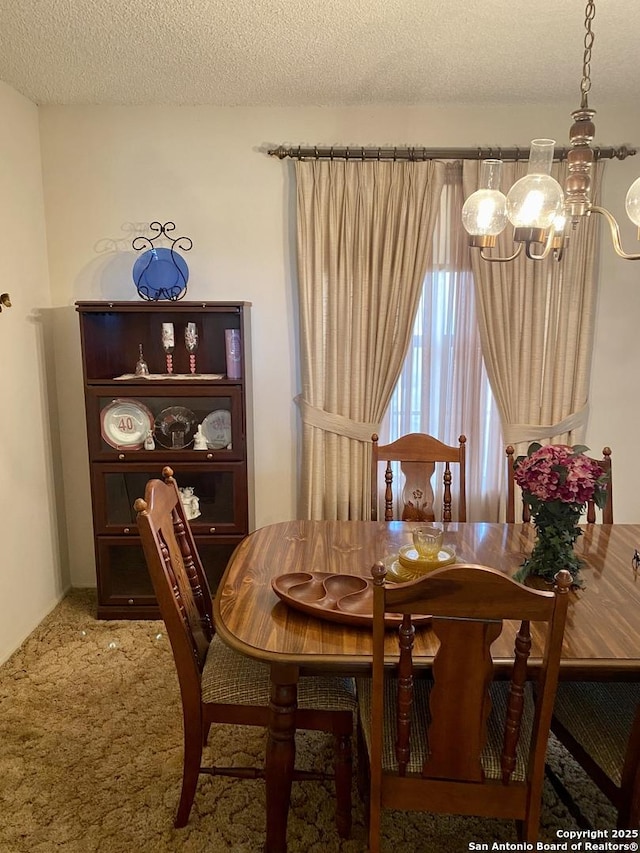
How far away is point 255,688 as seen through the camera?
66.5 inches

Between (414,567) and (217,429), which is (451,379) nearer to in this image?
(217,429)

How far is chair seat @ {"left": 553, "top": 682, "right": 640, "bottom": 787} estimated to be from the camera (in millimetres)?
1474

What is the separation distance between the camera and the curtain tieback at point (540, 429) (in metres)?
3.06

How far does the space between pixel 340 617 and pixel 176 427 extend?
178 cm

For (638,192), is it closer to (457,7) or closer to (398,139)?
(457,7)

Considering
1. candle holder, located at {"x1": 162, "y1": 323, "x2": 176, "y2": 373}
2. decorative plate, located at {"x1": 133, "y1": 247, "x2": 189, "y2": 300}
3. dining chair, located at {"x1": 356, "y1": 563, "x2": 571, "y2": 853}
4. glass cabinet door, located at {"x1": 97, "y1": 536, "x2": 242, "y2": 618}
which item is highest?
decorative plate, located at {"x1": 133, "y1": 247, "x2": 189, "y2": 300}

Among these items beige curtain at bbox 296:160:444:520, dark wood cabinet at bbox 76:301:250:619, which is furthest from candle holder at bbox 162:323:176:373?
beige curtain at bbox 296:160:444:520

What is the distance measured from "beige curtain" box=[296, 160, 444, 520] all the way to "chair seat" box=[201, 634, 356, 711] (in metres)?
1.40

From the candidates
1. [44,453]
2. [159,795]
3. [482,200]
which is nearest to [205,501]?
[44,453]

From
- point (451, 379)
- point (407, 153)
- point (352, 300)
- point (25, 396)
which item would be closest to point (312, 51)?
point (407, 153)

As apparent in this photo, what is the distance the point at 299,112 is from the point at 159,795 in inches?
120

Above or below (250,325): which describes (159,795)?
below

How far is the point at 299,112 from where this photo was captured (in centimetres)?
292

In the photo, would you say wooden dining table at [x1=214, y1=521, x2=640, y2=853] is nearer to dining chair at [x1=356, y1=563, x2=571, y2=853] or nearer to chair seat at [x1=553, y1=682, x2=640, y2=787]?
dining chair at [x1=356, y1=563, x2=571, y2=853]
